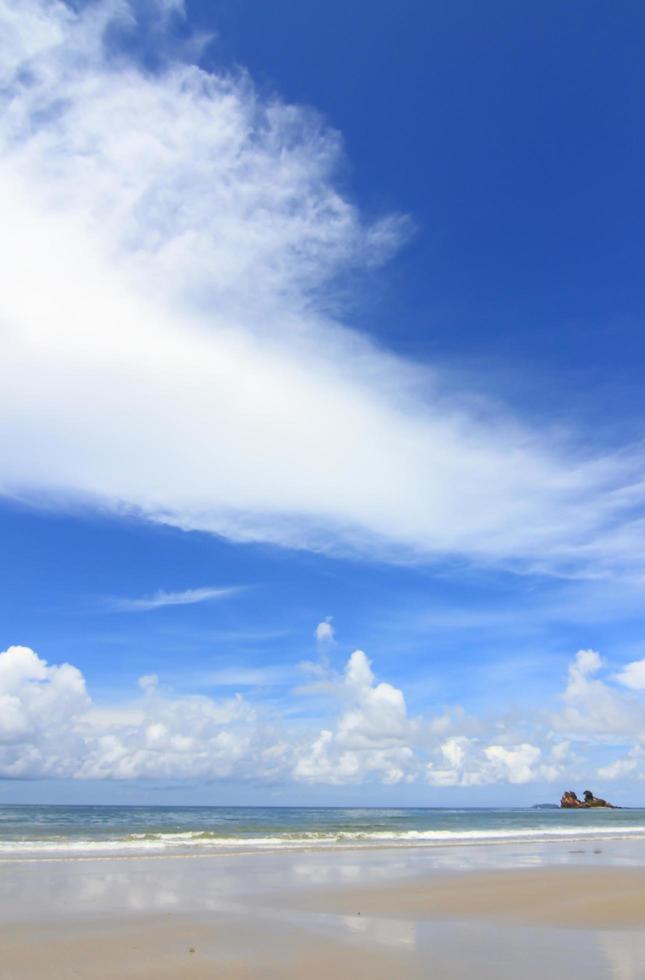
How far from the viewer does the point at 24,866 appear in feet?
74.7

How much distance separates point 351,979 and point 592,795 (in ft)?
620

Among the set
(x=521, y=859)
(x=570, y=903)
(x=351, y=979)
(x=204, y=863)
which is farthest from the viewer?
(x=521, y=859)

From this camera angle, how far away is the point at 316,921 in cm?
1321

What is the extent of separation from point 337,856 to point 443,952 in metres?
19.6

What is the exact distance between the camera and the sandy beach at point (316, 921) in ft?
31.9

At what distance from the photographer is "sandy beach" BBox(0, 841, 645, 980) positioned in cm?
973

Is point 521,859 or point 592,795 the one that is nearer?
point 521,859

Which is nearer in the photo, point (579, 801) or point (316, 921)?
point (316, 921)

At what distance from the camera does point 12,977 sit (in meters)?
9.24

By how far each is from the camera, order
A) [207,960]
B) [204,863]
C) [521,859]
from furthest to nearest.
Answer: [521,859] → [204,863] → [207,960]

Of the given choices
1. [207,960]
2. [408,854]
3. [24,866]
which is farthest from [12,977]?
[408,854]

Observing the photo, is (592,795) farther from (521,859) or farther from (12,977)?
(12,977)

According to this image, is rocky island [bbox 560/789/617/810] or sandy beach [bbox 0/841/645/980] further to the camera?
rocky island [bbox 560/789/617/810]

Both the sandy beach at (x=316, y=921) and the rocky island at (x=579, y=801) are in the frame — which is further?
the rocky island at (x=579, y=801)
